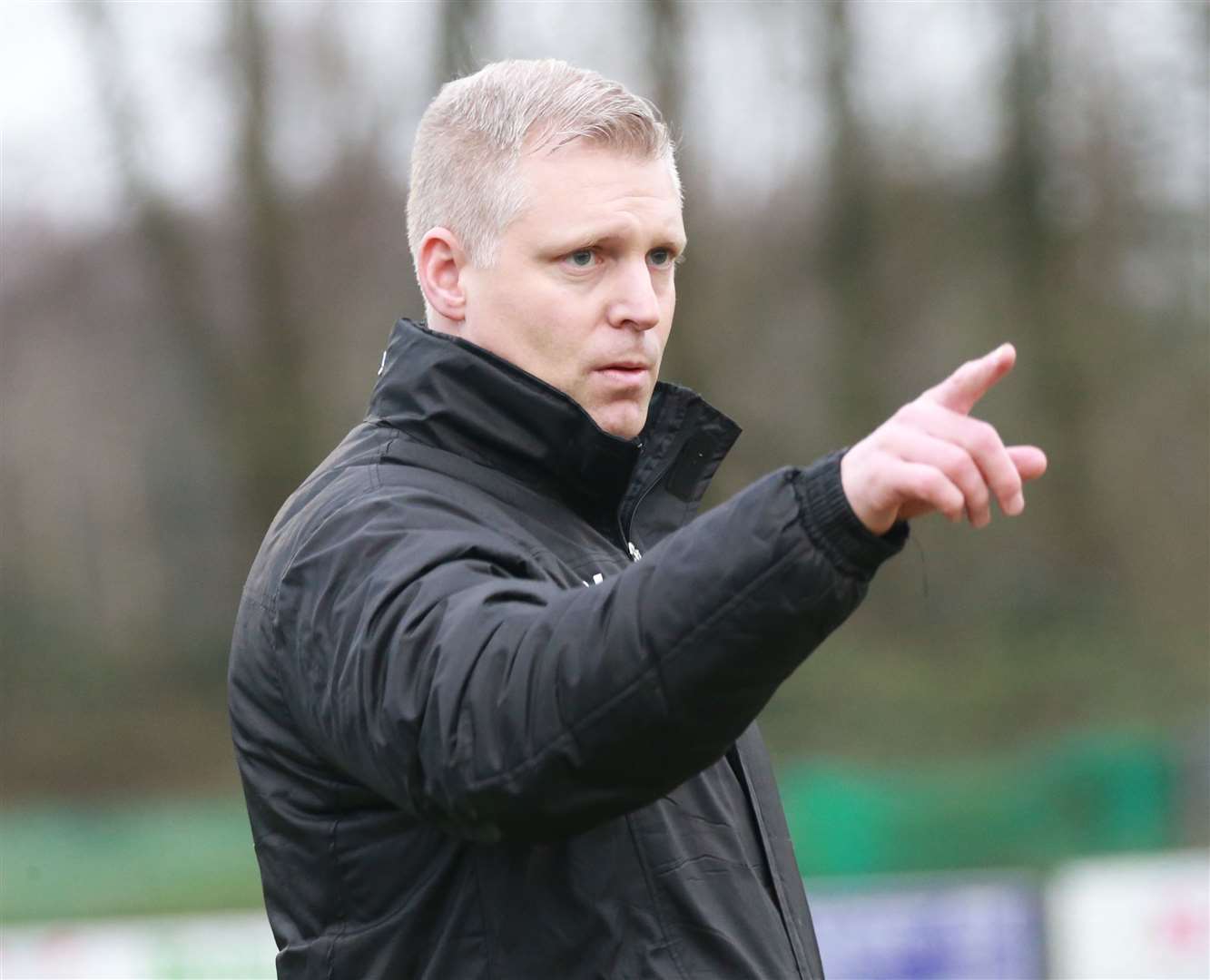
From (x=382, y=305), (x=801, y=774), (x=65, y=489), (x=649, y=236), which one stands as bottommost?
(x=801, y=774)

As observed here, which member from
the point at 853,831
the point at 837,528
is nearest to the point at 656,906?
the point at 837,528

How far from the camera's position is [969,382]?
140 centimetres

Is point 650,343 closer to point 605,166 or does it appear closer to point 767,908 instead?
point 605,166

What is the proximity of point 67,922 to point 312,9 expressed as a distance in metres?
7.29

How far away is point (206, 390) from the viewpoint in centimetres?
1360

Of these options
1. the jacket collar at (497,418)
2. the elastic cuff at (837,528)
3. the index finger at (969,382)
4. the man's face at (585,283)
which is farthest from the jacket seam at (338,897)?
the index finger at (969,382)

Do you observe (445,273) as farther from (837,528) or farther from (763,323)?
(763,323)

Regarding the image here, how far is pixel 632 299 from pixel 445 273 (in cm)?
26

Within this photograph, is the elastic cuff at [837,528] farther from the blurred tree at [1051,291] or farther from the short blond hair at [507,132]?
the blurred tree at [1051,291]

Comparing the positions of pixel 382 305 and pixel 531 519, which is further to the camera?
pixel 382 305

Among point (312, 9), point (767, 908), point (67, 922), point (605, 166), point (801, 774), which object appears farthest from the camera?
point (312, 9)

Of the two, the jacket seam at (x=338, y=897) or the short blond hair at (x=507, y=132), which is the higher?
the short blond hair at (x=507, y=132)

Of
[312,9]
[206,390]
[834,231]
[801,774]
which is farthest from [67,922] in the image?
[834,231]

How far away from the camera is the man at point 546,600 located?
1412 mm
